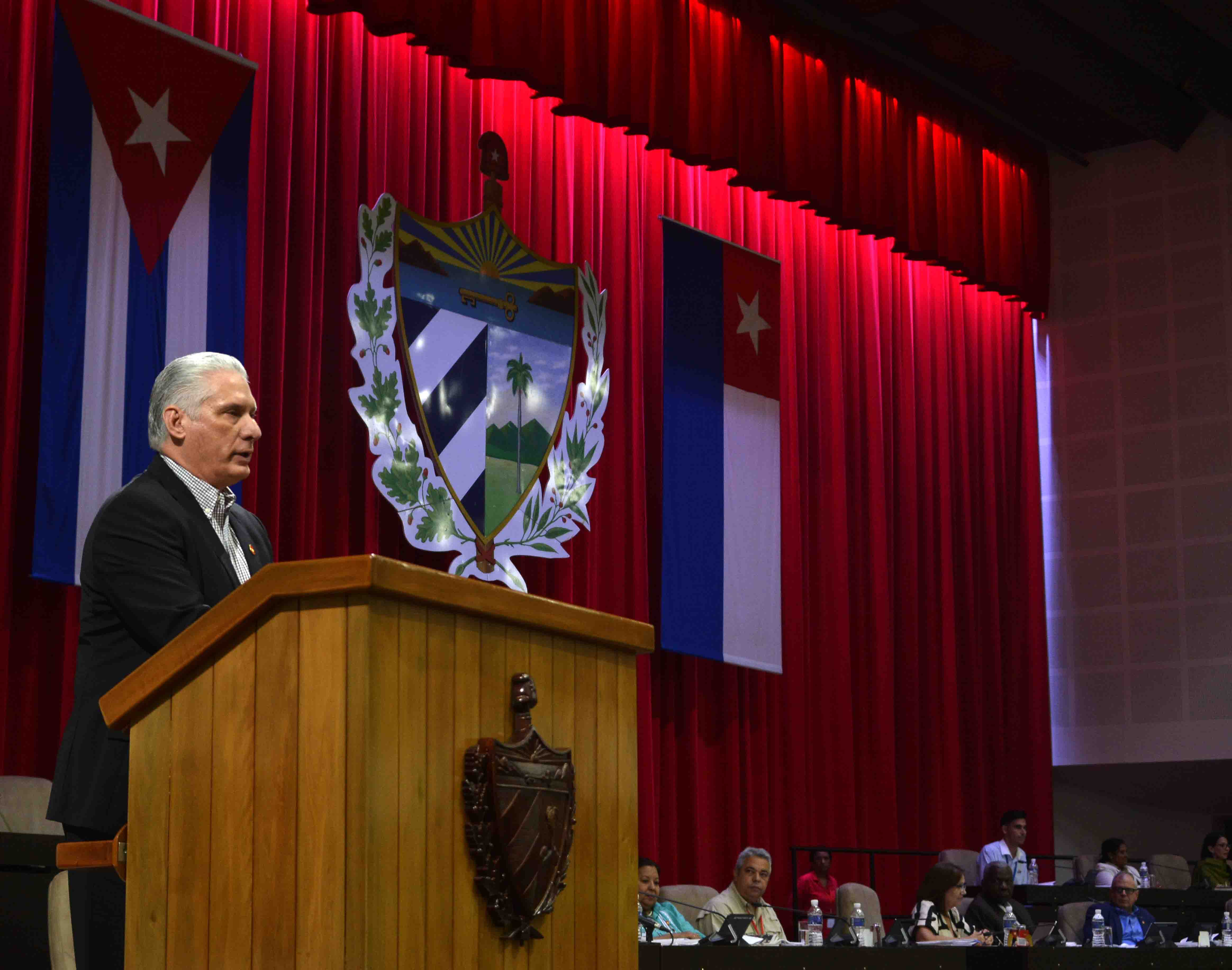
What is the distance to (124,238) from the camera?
638cm

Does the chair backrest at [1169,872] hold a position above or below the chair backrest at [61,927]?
below

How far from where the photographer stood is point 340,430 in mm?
7309

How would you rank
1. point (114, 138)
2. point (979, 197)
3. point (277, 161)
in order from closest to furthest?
point (114, 138), point (277, 161), point (979, 197)

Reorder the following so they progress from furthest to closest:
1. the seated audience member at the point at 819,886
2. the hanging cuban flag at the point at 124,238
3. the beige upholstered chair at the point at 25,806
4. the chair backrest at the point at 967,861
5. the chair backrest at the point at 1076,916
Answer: the chair backrest at the point at 967,861 → the seated audience member at the point at 819,886 → the chair backrest at the point at 1076,916 → the hanging cuban flag at the point at 124,238 → the beige upholstered chair at the point at 25,806

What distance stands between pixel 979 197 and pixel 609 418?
397 cm

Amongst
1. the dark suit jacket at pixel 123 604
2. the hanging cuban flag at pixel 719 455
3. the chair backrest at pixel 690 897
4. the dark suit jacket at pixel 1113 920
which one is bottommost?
the dark suit jacket at pixel 1113 920

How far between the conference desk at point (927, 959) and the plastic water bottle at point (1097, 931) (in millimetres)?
231

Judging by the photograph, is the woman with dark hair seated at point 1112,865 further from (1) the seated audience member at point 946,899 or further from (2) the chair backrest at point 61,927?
(2) the chair backrest at point 61,927

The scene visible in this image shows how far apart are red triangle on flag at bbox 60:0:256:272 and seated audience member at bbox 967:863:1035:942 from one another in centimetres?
464

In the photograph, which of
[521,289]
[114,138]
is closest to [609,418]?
[521,289]

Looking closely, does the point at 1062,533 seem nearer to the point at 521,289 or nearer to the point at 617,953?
the point at 521,289

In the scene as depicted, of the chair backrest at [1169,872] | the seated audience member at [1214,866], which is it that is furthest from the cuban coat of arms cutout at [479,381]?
the chair backrest at [1169,872]

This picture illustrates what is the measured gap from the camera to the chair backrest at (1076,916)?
799cm

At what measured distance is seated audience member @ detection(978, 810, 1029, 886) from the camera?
391 inches
